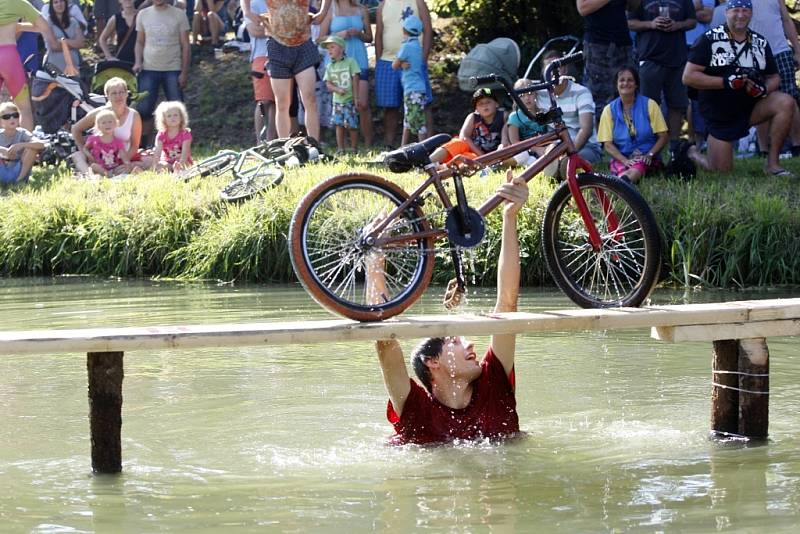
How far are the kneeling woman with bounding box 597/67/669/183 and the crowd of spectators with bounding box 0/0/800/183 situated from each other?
1 cm

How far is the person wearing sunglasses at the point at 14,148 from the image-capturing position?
14625 mm

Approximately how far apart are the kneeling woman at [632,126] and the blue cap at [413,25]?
3.21 meters

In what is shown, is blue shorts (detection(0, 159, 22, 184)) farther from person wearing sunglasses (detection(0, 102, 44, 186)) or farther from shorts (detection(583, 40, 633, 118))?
shorts (detection(583, 40, 633, 118))

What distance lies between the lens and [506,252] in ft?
21.1

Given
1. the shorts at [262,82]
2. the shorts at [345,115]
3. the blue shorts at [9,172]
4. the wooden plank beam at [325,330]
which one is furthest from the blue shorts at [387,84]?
the wooden plank beam at [325,330]

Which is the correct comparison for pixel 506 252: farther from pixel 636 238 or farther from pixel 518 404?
pixel 518 404

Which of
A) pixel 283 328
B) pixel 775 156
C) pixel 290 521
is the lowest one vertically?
pixel 290 521

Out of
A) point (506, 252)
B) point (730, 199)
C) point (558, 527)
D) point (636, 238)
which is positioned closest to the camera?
point (558, 527)

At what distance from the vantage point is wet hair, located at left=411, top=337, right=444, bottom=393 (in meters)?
6.40

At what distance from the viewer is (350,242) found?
6.37m

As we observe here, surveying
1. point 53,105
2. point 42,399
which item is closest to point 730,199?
point 42,399

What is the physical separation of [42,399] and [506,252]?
10.5ft

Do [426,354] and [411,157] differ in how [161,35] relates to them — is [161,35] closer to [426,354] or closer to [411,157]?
[411,157]

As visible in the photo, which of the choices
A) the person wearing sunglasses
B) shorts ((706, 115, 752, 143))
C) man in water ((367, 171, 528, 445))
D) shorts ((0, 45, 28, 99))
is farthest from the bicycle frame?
shorts ((0, 45, 28, 99))
